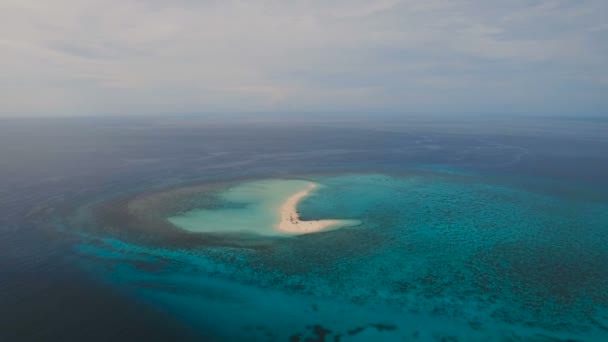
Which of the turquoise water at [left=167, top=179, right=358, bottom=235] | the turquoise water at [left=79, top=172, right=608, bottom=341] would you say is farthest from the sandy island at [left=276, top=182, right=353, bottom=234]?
the turquoise water at [left=79, top=172, right=608, bottom=341]

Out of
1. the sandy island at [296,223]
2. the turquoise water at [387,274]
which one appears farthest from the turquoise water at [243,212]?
the sandy island at [296,223]

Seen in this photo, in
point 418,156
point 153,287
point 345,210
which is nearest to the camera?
point 153,287

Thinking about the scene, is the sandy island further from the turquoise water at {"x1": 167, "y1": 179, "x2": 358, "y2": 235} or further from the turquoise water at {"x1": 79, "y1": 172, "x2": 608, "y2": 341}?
the turquoise water at {"x1": 79, "y1": 172, "x2": 608, "y2": 341}

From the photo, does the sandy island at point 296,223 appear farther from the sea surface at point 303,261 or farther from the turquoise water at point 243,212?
the sea surface at point 303,261

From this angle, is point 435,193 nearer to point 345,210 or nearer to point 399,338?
point 345,210

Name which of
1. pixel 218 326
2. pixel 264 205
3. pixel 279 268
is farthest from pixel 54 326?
pixel 264 205

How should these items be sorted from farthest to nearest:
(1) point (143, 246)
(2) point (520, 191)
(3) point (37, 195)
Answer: (2) point (520, 191), (3) point (37, 195), (1) point (143, 246)

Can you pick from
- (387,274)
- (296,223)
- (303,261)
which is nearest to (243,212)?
(296,223)
